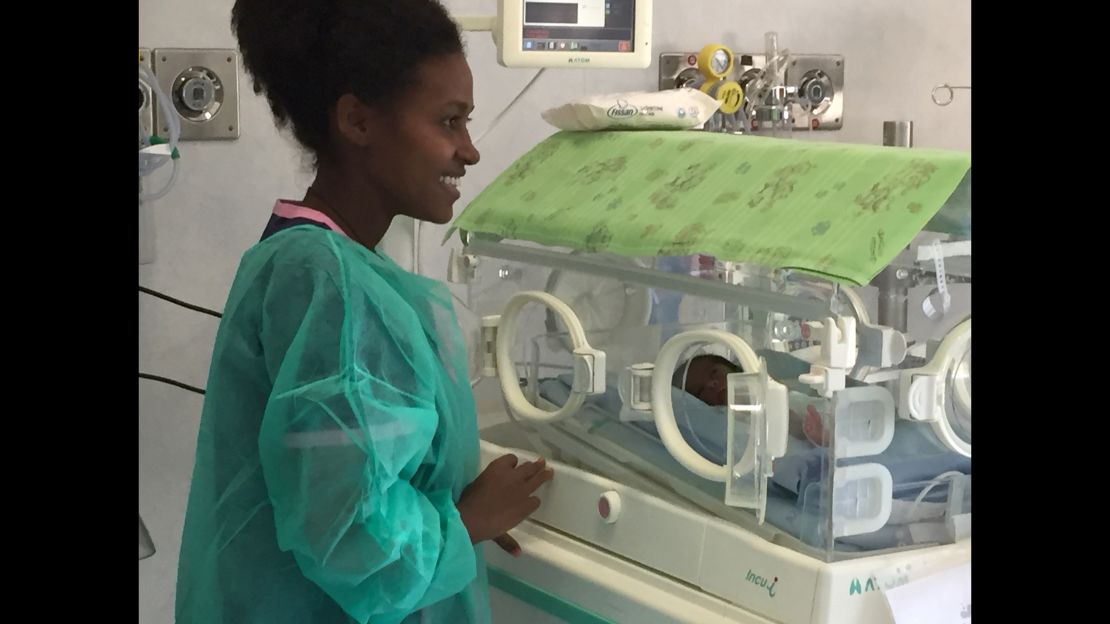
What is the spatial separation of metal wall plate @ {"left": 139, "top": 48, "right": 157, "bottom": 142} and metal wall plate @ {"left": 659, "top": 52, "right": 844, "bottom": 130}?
36.0 inches

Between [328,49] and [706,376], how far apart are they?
2.03ft

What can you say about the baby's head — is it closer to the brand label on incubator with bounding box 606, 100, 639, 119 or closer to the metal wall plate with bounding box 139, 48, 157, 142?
the brand label on incubator with bounding box 606, 100, 639, 119

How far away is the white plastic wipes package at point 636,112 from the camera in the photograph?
65.6 inches

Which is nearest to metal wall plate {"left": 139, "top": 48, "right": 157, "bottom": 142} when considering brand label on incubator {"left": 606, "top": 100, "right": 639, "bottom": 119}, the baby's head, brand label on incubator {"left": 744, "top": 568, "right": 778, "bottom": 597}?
brand label on incubator {"left": 606, "top": 100, "right": 639, "bottom": 119}

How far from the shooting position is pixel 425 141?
1418 millimetres

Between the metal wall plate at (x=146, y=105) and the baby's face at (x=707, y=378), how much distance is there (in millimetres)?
822

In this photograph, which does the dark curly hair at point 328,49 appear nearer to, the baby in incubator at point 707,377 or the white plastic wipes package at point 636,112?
the white plastic wipes package at point 636,112

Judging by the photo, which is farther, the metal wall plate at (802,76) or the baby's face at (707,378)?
the metal wall plate at (802,76)

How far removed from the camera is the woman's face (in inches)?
55.3

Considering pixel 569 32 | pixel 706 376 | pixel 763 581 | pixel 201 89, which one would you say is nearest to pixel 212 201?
pixel 201 89

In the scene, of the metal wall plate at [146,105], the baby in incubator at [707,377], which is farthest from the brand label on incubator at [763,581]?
the metal wall plate at [146,105]

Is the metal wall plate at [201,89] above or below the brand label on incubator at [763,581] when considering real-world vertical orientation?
above
